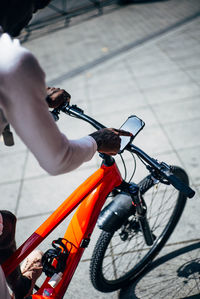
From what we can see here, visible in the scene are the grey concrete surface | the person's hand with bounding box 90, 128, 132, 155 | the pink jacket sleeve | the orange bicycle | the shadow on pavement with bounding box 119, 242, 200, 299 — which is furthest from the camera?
the grey concrete surface

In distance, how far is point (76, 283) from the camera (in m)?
2.18

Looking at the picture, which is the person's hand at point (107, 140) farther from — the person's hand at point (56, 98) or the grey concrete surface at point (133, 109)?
the grey concrete surface at point (133, 109)

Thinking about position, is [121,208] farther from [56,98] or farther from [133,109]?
[133,109]

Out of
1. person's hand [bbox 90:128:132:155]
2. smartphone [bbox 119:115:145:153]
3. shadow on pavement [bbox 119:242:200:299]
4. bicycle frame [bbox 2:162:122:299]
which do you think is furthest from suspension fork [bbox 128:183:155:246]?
person's hand [bbox 90:128:132:155]

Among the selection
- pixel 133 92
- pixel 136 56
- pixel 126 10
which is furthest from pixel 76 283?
pixel 126 10

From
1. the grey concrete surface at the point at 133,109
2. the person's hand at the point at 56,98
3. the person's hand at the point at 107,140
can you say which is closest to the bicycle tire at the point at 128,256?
the grey concrete surface at the point at 133,109

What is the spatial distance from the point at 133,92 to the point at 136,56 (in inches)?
74.2

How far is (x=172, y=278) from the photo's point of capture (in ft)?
6.89

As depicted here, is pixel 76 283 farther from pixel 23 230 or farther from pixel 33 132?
pixel 33 132

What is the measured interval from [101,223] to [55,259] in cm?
35

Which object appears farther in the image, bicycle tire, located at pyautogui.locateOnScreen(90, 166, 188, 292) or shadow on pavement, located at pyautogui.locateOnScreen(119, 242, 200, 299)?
shadow on pavement, located at pyautogui.locateOnScreen(119, 242, 200, 299)

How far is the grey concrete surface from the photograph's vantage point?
2219 mm

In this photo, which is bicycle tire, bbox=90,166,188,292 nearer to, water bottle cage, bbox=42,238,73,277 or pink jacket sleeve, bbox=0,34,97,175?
water bottle cage, bbox=42,238,73,277

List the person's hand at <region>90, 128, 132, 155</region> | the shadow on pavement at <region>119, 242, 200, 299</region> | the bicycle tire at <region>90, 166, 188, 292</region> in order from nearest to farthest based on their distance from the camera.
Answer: the person's hand at <region>90, 128, 132, 155</region> < the bicycle tire at <region>90, 166, 188, 292</region> < the shadow on pavement at <region>119, 242, 200, 299</region>
